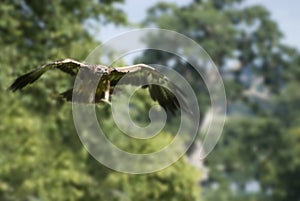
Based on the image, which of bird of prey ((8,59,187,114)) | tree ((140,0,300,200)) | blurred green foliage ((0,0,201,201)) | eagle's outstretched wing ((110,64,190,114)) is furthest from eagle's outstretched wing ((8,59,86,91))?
tree ((140,0,300,200))

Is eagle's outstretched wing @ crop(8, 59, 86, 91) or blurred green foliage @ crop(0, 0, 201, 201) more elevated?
blurred green foliage @ crop(0, 0, 201, 201)

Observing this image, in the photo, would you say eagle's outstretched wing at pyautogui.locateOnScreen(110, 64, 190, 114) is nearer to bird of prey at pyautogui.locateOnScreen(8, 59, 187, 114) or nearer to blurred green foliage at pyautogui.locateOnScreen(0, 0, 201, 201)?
bird of prey at pyautogui.locateOnScreen(8, 59, 187, 114)

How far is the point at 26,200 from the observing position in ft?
91.3

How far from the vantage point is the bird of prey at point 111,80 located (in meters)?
8.50

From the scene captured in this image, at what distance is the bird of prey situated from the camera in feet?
27.9

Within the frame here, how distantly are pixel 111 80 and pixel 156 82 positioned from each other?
1.75 ft

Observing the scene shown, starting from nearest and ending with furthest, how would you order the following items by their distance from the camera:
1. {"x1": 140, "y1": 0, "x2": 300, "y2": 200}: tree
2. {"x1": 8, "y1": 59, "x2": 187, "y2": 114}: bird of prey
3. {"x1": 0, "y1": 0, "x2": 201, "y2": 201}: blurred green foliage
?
{"x1": 8, "y1": 59, "x2": 187, "y2": 114}: bird of prey < {"x1": 0, "y1": 0, "x2": 201, "y2": 201}: blurred green foliage < {"x1": 140, "y1": 0, "x2": 300, "y2": 200}: tree

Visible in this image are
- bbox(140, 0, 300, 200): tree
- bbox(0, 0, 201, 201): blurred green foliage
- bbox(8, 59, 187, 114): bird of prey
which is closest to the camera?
bbox(8, 59, 187, 114): bird of prey

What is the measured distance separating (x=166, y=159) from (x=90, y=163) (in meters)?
2.68

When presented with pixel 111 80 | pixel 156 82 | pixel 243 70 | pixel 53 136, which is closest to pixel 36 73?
pixel 111 80

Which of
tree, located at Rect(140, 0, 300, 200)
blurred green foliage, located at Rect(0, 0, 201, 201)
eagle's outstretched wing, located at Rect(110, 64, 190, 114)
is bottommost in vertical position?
eagle's outstretched wing, located at Rect(110, 64, 190, 114)

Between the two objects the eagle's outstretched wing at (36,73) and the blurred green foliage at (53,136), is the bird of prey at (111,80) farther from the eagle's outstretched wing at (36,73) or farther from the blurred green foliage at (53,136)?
the blurred green foliage at (53,136)

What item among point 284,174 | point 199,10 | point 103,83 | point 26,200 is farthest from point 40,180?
point 199,10

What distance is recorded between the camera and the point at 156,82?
905cm
